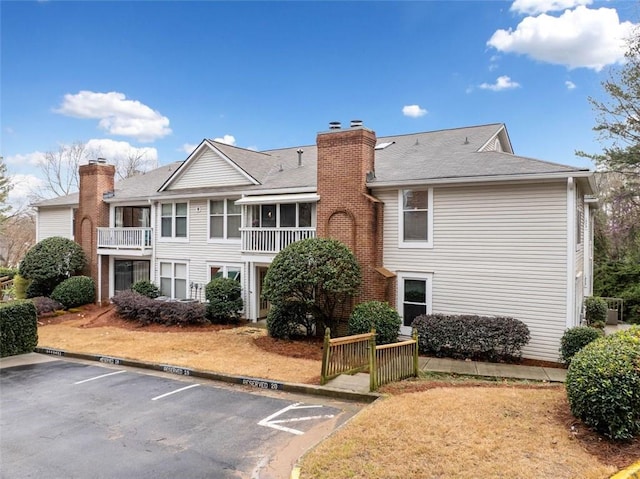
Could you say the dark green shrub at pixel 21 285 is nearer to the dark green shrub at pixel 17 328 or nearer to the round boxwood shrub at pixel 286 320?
the dark green shrub at pixel 17 328

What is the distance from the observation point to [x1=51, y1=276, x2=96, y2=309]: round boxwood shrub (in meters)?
19.8

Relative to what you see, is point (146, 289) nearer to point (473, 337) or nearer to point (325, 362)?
point (325, 362)

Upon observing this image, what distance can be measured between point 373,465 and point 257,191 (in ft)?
42.2

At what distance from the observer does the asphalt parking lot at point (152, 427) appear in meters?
5.67

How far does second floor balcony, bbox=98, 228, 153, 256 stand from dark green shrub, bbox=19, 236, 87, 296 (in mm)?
1468

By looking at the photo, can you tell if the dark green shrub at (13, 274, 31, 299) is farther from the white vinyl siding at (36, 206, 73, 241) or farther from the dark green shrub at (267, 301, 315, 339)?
the dark green shrub at (267, 301, 315, 339)

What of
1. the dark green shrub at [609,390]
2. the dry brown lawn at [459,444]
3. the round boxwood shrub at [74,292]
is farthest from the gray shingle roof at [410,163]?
the dry brown lawn at [459,444]

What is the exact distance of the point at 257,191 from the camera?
1659 centimetres

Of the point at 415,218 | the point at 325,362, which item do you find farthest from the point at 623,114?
the point at 325,362

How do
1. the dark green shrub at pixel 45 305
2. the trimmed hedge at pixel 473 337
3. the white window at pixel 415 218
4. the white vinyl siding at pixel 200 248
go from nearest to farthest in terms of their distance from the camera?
the trimmed hedge at pixel 473 337 → the white window at pixel 415 218 → the white vinyl siding at pixel 200 248 → the dark green shrub at pixel 45 305

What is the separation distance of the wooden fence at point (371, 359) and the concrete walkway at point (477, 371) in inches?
10.1

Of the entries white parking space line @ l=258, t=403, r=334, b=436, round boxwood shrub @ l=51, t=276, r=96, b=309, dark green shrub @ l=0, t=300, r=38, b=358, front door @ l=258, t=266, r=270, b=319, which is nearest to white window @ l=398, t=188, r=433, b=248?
front door @ l=258, t=266, r=270, b=319

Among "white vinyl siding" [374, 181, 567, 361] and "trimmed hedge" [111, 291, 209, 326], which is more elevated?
"white vinyl siding" [374, 181, 567, 361]

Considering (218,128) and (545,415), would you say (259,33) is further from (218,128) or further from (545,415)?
(545,415)
